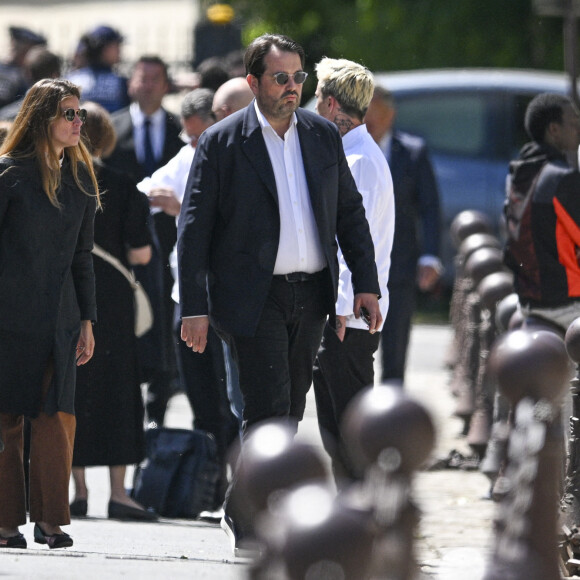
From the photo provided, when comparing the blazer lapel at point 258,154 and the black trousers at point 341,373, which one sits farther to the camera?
the black trousers at point 341,373

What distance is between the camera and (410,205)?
29.8 feet

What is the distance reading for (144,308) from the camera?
7234 millimetres

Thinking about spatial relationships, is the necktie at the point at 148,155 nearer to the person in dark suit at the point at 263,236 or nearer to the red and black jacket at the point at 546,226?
the red and black jacket at the point at 546,226

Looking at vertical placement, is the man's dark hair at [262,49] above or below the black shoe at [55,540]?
above

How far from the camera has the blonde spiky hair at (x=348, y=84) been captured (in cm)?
632

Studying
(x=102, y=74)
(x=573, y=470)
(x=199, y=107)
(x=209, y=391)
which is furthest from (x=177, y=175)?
(x=102, y=74)

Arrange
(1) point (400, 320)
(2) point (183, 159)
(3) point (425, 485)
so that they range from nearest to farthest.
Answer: (2) point (183, 159)
(3) point (425, 485)
(1) point (400, 320)

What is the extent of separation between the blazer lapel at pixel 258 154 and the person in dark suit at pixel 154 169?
209cm

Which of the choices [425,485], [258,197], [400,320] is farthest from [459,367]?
[258,197]

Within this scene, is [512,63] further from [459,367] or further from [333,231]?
[333,231]

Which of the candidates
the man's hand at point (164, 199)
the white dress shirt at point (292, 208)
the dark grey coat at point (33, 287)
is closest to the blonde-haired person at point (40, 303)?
the dark grey coat at point (33, 287)

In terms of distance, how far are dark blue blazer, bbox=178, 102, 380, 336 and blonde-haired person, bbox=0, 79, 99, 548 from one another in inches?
19.7

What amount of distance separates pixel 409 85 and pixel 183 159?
7742 mm

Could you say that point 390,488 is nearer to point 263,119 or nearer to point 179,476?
point 263,119
